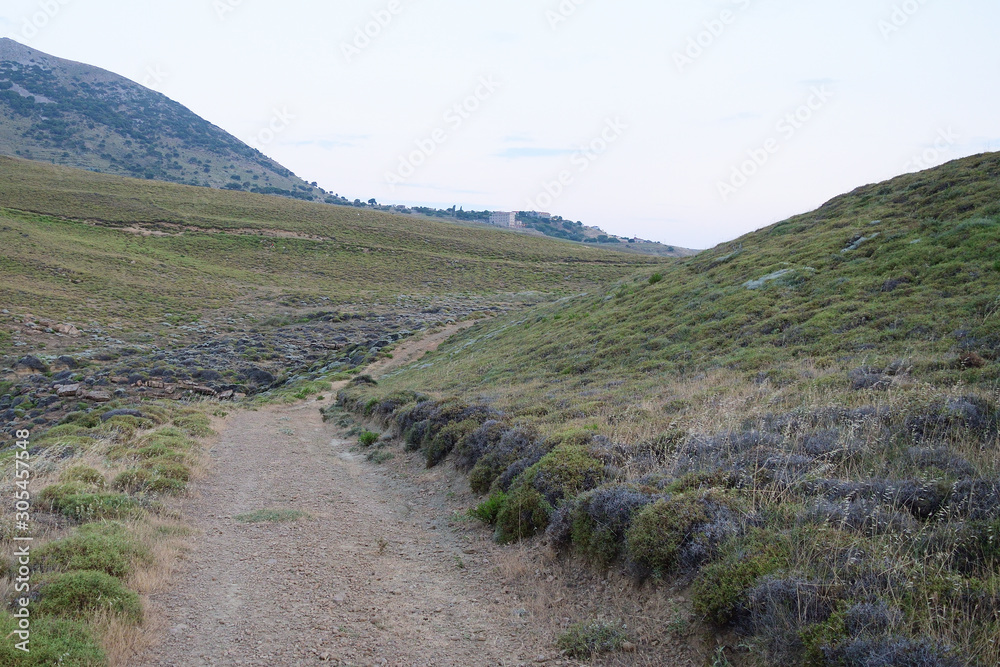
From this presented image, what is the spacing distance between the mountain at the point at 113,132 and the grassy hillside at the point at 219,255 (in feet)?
223

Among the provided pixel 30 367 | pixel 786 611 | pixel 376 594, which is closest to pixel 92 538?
pixel 376 594

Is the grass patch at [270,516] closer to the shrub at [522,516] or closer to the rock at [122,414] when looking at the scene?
the shrub at [522,516]

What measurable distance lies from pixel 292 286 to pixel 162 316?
1436cm

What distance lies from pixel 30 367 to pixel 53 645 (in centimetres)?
2600

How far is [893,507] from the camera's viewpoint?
15.0ft

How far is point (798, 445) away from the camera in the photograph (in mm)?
6188

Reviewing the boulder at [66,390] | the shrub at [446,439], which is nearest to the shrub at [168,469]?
the shrub at [446,439]

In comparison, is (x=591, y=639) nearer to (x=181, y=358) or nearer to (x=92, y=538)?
(x=92, y=538)

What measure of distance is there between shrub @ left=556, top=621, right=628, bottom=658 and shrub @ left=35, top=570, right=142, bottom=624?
3.50m

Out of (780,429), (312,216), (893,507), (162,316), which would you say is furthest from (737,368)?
(312,216)

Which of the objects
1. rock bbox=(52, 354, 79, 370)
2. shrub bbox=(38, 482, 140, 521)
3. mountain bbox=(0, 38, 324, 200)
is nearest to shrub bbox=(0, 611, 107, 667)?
shrub bbox=(38, 482, 140, 521)

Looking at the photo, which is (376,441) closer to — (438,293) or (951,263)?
(951,263)

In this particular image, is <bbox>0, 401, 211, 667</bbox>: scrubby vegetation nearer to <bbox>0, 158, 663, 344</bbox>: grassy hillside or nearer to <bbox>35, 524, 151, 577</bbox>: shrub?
<bbox>35, 524, 151, 577</bbox>: shrub

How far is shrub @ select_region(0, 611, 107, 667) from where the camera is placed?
3807 millimetres
